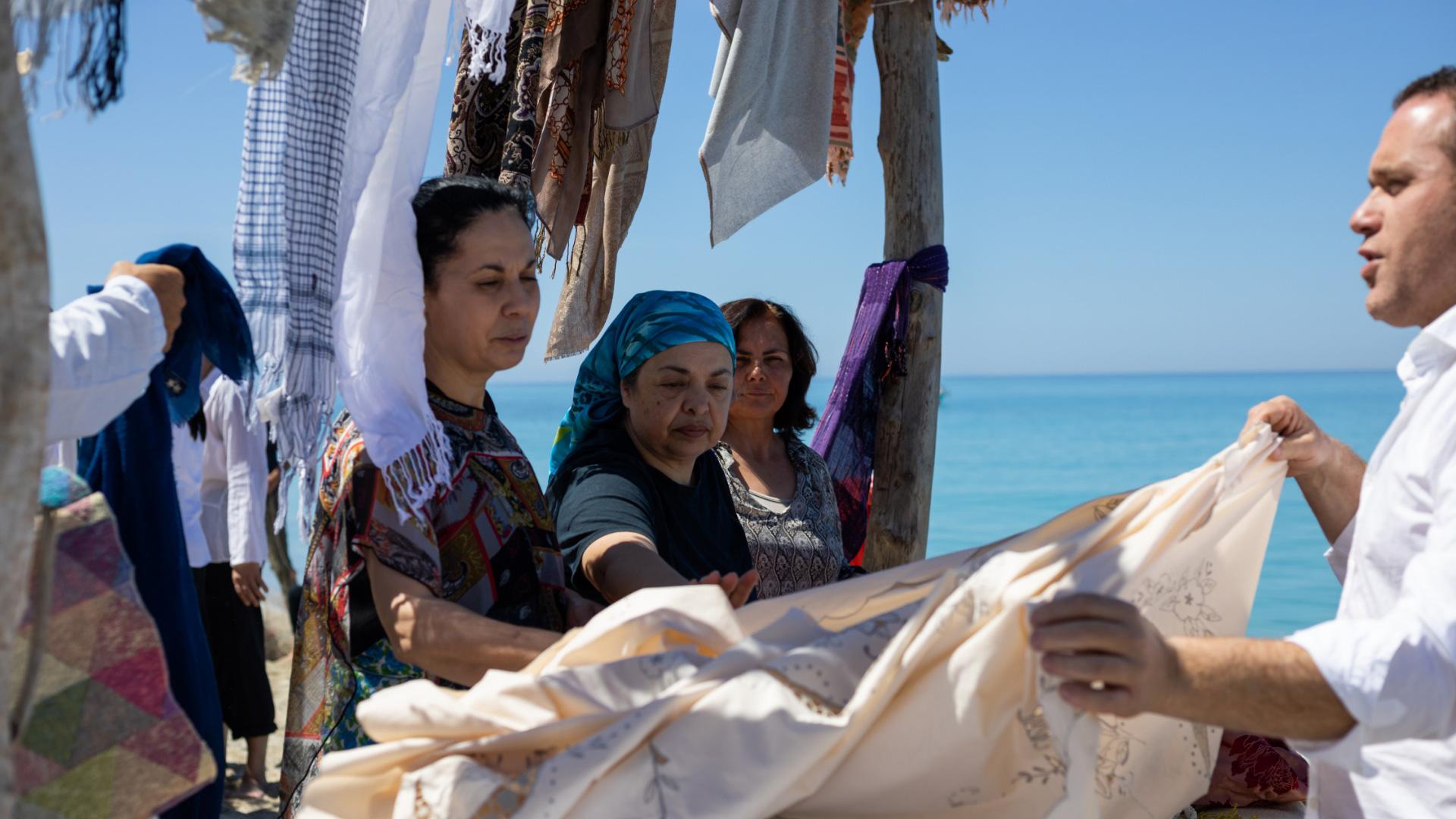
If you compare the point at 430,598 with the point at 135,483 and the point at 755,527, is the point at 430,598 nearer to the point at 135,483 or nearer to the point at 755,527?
the point at 135,483

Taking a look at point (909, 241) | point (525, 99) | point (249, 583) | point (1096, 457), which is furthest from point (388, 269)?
point (1096, 457)

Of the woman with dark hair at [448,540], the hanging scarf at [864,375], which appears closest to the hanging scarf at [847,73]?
the hanging scarf at [864,375]

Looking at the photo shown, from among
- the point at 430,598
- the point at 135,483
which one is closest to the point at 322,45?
the point at 135,483

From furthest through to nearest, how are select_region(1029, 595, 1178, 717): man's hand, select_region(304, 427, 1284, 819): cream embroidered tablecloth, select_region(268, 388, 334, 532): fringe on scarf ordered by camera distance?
select_region(268, 388, 334, 532): fringe on scarf
select_region(304, 427, 1284, 819): cream embroidered tablecloth
select_region(1029, 595, 1178, 717): man's hand

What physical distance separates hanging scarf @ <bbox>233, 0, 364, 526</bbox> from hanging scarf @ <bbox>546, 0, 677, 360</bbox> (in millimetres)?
1346

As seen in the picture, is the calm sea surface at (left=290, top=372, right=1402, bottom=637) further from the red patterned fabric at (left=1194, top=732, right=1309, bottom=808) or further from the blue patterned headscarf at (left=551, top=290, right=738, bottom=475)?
the red patterned fabric at (left=1194, top=732, right=1309, bottom=808)

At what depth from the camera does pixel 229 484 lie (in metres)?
4.90

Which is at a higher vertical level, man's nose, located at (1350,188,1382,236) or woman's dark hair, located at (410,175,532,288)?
man's nose, located at (1350,188,1382,236)

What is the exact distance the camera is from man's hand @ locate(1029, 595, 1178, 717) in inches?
59.3

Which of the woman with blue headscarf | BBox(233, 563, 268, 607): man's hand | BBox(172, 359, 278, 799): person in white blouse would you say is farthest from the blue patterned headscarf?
BBox(233, 563, 268, 607): man's hand

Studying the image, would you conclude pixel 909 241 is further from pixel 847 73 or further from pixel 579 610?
pixel 579 610

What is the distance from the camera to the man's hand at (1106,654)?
1.51 meters

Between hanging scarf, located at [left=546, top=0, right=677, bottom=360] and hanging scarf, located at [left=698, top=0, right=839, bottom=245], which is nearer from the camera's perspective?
hanging scarf, located at [left=698, top=0, right=839, bottom=245]

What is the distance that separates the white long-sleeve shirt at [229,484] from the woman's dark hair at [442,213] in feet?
8.79
